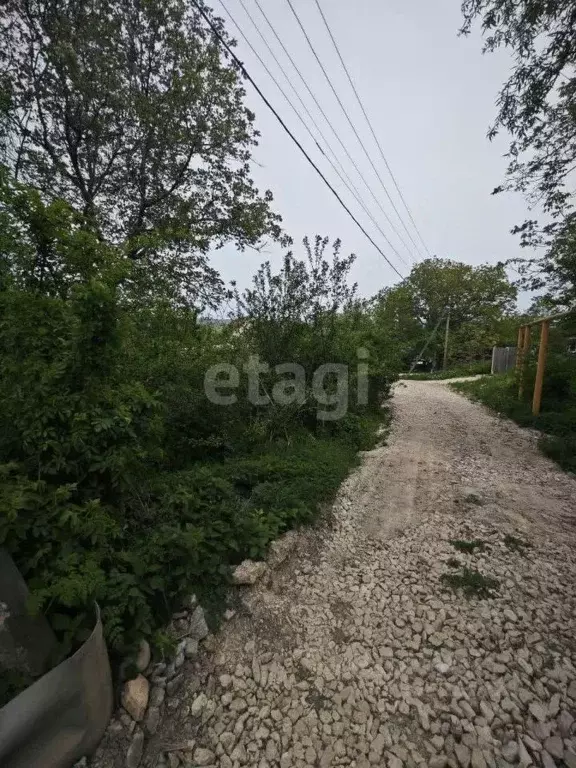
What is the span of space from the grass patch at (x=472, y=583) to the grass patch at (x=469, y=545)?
0.95ft

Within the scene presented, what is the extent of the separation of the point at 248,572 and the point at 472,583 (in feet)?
5.83

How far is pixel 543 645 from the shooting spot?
6.95 ft

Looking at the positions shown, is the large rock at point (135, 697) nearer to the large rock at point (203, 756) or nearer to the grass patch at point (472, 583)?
the large rock at point (203, 756)

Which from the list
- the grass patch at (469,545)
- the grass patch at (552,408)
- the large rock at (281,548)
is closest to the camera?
the large rock at (281,548)

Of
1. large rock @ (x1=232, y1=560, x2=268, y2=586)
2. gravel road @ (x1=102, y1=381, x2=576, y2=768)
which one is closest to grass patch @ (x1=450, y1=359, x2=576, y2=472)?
gravel road @ (x1=102, y1=381, x2=576, y2=768)

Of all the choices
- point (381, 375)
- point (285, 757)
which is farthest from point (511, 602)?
point (381, 375)

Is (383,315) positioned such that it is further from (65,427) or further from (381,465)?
(65,427)

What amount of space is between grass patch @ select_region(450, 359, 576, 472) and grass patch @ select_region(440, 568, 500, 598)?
3.19 meters

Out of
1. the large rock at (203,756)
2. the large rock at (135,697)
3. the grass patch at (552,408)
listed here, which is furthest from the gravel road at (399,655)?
the grass patch at (552,408)

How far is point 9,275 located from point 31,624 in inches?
88.3

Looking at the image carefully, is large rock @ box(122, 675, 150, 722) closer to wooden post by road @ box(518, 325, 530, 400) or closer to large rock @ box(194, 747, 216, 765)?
large rock @ box(194, 747, 216, 765)

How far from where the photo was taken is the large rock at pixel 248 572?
→ 2523 millimetres

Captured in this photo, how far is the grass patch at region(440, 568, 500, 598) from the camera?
8.32 ft

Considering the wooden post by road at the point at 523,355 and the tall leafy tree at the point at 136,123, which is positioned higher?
the tall leafy tree at the point at 136,123
